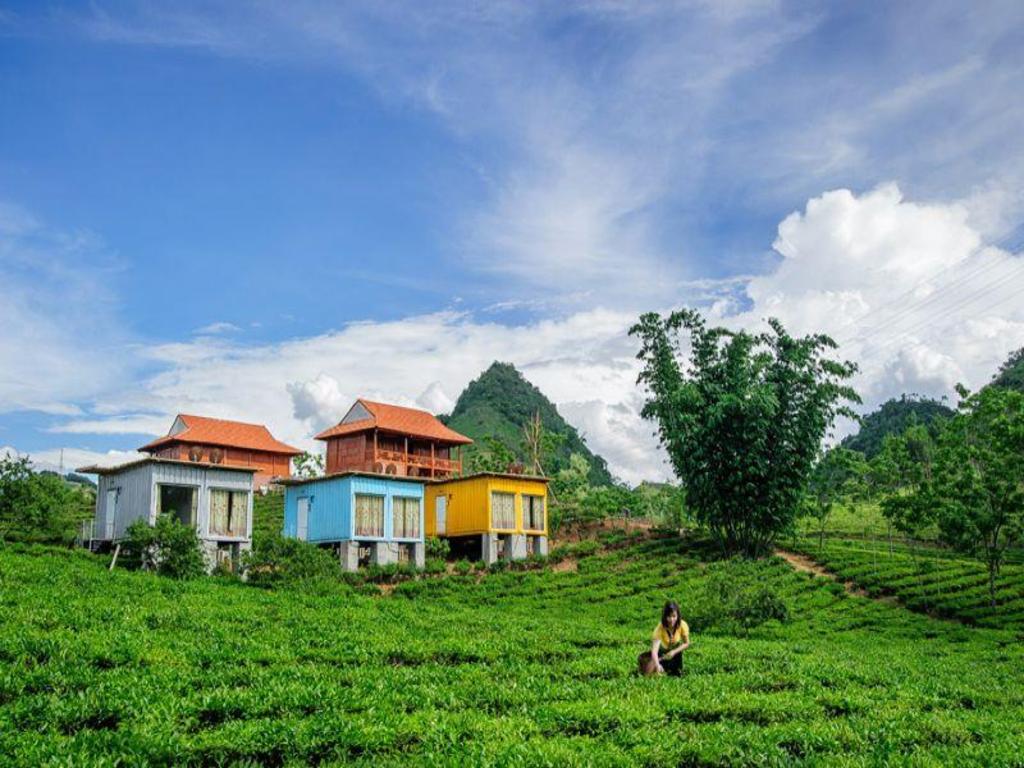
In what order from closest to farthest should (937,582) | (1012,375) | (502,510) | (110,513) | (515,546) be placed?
(110,513) < (937,582) < (502,510) < (515,546) < (1012,375)

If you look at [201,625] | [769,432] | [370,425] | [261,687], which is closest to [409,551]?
[370,425]

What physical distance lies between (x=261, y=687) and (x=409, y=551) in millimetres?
35381

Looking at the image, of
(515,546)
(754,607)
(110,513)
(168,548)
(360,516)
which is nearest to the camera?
(754,607)

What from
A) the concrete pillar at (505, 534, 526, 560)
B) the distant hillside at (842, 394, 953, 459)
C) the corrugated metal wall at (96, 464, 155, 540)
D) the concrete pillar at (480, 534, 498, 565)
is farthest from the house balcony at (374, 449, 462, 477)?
the distant hillside at (842, 394, 953, 459)

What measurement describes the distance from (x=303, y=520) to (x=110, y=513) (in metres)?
9.71

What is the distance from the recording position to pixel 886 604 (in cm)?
3738

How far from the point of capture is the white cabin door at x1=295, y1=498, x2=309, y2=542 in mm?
44656

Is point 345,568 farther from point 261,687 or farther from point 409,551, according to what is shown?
point 261,687

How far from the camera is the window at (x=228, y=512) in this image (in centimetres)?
3900

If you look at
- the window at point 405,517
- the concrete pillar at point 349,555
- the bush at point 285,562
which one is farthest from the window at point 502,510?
the bush at point 285,562

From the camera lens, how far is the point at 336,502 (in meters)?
43.4

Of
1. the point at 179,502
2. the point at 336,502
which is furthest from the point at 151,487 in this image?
the point at 336,502

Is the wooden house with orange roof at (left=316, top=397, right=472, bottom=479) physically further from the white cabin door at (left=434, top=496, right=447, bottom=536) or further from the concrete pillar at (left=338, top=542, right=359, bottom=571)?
the concrete pillar at (left=338, top=542, right=359, bottom=571)

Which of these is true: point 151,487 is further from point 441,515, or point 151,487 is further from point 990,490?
point 990,490
